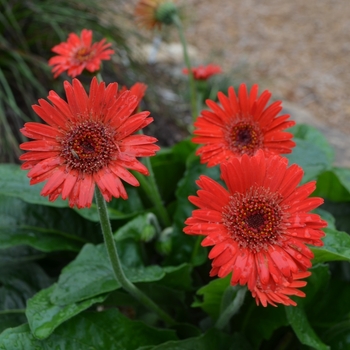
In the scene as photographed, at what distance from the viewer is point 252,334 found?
1768 mm

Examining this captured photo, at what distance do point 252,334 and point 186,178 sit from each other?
0.60 metres

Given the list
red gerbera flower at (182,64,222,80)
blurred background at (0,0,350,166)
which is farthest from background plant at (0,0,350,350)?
blurred background at (0,0,350,166)

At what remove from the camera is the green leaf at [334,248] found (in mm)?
1367

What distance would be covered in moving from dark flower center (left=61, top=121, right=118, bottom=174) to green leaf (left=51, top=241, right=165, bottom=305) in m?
0.49

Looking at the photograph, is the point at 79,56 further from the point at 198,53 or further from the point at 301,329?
the point at 198,53

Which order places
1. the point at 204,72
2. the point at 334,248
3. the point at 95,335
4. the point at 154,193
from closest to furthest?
the point at 334,248 → the point at 95,335 → the point at 154,193 → the point at 204,72

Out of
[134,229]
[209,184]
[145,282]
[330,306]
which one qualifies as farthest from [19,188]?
[330,306]

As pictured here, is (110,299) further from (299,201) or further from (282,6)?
(282,6)

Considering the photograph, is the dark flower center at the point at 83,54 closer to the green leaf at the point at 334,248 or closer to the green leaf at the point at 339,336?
the green leaf at the point at 334,248

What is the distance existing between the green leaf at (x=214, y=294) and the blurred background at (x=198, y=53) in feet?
4.94

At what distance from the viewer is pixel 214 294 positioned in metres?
1.56

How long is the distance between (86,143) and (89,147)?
14mm

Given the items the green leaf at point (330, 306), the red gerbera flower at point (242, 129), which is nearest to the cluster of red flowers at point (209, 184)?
the red gerbera flower at point (242, 129)

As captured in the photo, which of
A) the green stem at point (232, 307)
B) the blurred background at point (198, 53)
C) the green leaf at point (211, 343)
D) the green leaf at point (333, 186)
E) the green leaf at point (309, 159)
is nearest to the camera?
the green stem at point (232, 307)
